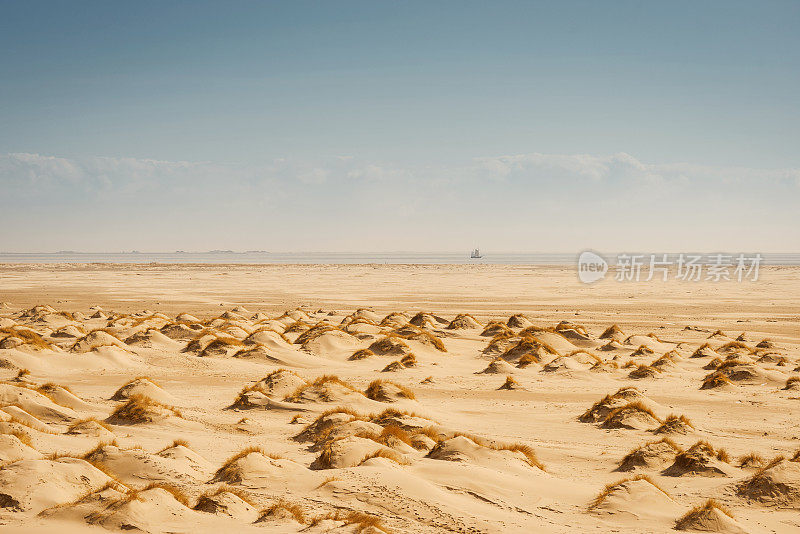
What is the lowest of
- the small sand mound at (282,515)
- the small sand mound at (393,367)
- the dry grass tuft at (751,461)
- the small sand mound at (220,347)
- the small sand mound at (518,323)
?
the small sand mound at (393,367)

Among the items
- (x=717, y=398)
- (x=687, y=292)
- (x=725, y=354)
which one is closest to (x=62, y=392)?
(x=717, y=398)

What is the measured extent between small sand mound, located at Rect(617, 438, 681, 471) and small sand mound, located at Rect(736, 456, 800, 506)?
5.58 ft

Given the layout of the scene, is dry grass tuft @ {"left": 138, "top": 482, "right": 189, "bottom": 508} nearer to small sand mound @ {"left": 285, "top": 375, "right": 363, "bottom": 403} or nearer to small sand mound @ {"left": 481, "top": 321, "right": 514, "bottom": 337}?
small sand mound @ {"left": 285, "top": 375, "right": 363, "bottom": 403}

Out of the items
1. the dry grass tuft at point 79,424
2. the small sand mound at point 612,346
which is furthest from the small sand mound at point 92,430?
the small sand mound at point 612,346

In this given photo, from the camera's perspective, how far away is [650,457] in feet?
38.9

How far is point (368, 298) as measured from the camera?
54.0m

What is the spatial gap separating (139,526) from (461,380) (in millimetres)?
14266

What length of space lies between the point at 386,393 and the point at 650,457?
713cm

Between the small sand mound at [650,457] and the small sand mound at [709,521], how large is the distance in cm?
299

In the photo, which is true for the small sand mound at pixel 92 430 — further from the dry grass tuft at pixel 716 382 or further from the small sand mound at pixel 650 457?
the dry grass tuft at pixel 716 382

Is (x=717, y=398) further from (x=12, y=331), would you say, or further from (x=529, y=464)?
(x=12, y=331)

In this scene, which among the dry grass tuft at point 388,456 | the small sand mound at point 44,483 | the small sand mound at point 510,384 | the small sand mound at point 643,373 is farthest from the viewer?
the small sand mound at point 643,373

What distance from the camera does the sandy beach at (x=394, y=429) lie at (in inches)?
341

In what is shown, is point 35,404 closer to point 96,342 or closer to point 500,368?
point 96,342
